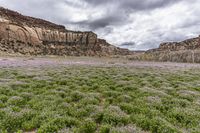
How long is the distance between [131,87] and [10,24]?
5487 inches

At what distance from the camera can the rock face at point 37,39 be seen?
11306 centimetres

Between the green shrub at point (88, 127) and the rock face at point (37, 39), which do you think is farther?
the rock face at point (37, 39)

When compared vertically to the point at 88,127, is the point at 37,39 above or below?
above

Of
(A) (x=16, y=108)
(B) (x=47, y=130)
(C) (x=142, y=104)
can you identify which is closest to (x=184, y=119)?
(C) (x=142, y=104)

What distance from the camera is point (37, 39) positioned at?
456 feet

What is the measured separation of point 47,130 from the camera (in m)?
5.65

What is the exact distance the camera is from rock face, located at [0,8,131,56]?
113 m

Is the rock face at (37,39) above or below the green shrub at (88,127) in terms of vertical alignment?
above

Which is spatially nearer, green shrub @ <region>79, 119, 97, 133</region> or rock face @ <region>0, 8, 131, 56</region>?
green shrub @ <region>79, 119, 97, 133</region>

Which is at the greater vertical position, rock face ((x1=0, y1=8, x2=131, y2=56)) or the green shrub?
rock face ((x1=0, y1=8, x2=131, y2=56))

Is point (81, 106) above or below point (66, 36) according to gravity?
below

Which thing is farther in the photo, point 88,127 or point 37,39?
point 37,39

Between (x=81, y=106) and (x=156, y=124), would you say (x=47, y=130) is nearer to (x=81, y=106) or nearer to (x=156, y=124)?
(x=81, y=106)

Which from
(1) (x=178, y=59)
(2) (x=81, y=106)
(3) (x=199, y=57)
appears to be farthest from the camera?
(1) (x=178, y=59)
